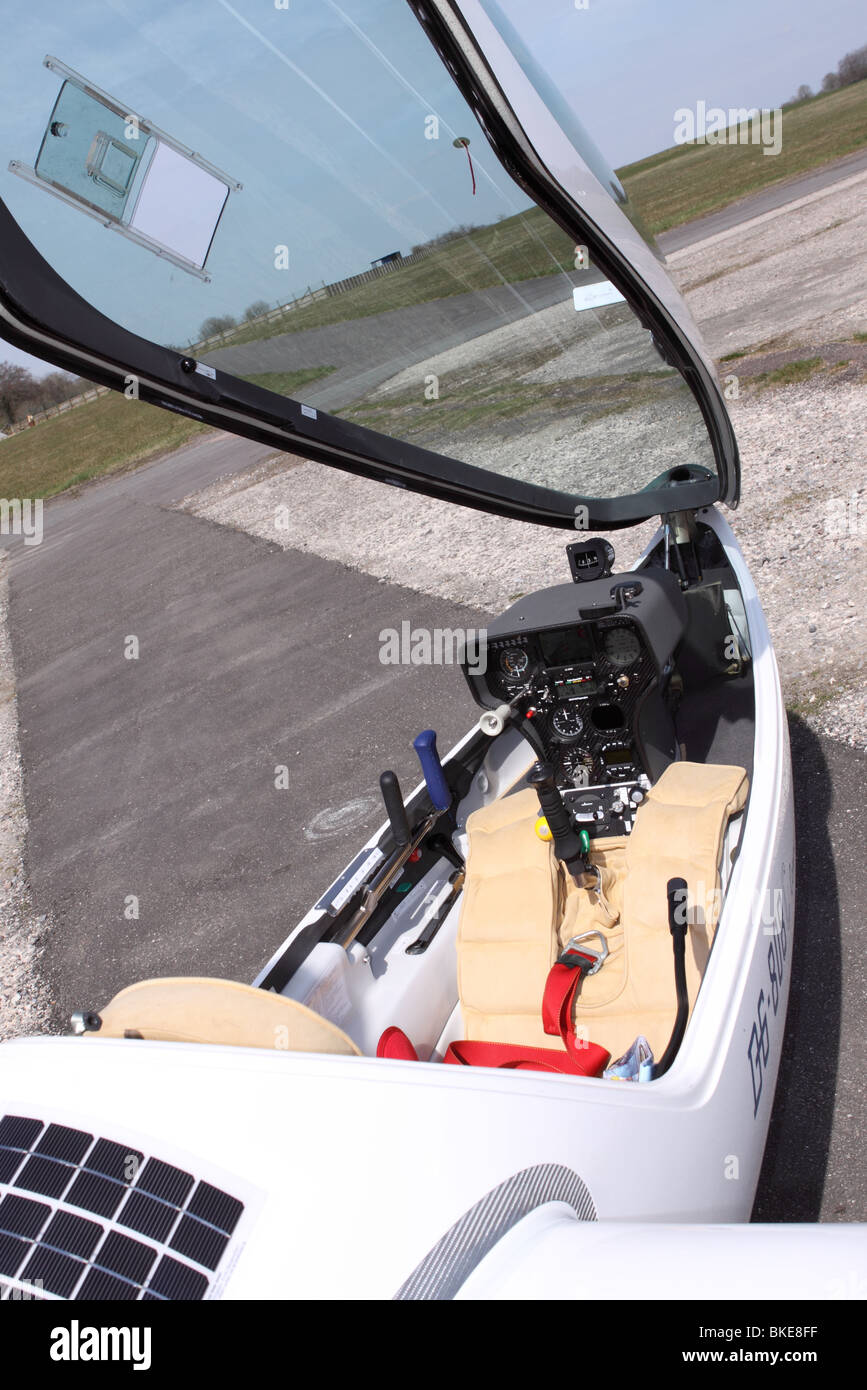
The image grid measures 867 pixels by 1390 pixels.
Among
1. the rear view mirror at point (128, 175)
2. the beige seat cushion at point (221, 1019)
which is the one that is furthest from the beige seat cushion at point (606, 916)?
the rear view mirror at point (128, 175)

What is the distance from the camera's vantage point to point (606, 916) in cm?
328

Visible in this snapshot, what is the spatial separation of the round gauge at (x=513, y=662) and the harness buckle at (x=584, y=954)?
39.5 inches

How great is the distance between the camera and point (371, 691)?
264 inches

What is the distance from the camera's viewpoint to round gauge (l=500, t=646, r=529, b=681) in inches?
143

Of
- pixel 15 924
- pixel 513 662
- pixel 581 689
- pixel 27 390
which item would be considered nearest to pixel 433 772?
pixel 513 662

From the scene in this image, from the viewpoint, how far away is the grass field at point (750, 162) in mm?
23391

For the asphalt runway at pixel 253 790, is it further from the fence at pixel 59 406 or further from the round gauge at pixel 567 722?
the fence at pixel 59 406

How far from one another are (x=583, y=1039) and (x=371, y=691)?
4.07 metres

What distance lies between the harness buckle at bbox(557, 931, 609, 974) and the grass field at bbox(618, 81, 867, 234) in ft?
65.0

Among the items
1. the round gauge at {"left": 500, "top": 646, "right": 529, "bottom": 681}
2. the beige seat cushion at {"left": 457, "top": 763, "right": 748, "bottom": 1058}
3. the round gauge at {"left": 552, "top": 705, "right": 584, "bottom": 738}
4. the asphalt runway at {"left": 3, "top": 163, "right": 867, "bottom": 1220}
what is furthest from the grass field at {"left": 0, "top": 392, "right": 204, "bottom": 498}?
the beige seat cushion at {"left": 457, "top": 763, "right": 748, "bottom": 1058}

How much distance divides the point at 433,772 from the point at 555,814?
0.61m

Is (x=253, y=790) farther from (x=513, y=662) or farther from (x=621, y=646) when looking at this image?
(x=621, y=646)

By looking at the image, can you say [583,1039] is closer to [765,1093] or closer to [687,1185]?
[765,1093]

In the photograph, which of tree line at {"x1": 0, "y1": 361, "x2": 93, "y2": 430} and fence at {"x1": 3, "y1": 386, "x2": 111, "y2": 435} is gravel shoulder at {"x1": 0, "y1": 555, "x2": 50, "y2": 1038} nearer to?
fence at {"x1": 3, "y1": 386, "x2": 111, "y2": 435}
